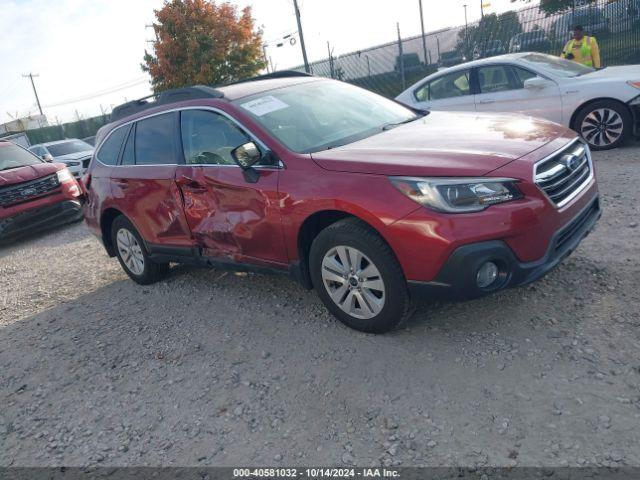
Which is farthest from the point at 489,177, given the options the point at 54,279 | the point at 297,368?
the point at 54,279

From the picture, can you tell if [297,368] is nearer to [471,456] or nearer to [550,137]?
[471,456]

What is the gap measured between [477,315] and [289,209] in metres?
A: 1.47

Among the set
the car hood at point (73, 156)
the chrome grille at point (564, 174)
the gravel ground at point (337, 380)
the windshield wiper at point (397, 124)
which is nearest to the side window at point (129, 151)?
the gravel ground at point (337, 380)

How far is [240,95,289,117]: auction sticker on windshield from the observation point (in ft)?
13.6

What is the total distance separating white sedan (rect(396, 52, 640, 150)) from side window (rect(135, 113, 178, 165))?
387cm

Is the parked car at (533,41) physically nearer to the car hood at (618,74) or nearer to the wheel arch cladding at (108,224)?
the car hood at (618,74)

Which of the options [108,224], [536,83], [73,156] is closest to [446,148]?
[108,224]

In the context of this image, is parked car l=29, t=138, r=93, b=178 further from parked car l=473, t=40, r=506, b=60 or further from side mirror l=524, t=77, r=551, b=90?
parked car l=473, t=40, r=506, b=60

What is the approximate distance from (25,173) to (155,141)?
5.72 meters

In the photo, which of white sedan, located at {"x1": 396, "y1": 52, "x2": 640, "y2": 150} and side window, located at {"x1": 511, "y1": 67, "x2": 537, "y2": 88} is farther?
side window, located at {"x1": 511, "y1": 67, "x2": 537, "y2": 88}

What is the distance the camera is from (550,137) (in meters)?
3.62

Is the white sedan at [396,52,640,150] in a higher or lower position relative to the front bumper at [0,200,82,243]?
higher

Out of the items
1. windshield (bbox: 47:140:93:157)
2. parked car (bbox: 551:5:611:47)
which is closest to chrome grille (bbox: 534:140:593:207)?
parked car (bbox: 551:5:611:47)

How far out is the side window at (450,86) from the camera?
27.7ft
